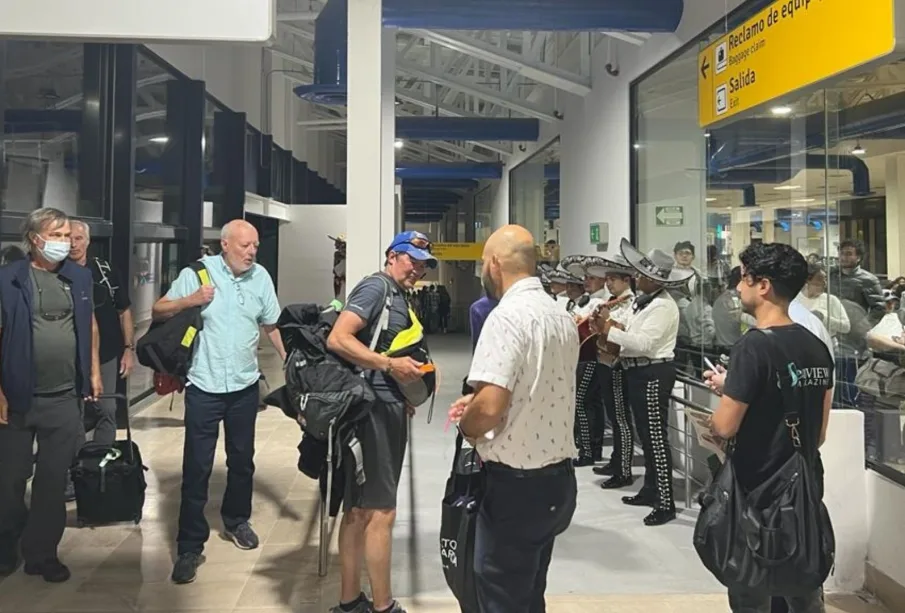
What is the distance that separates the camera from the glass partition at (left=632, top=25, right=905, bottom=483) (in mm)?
3812

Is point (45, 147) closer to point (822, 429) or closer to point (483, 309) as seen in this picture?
point (483, 309)

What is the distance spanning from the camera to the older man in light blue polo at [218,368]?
130 inches

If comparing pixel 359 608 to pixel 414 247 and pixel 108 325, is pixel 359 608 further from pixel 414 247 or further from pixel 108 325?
pixel 108 325

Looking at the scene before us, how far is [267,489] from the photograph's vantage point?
15.4ft

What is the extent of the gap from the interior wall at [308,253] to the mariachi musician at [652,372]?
7.57 meters

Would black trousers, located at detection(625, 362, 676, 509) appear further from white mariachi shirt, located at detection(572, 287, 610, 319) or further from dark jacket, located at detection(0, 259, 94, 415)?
dark jacket, located at detection(0, 259, 94, 415)

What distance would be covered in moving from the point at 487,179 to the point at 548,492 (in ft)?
45.4

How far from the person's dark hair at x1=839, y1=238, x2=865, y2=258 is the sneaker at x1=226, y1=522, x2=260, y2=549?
3634 mm

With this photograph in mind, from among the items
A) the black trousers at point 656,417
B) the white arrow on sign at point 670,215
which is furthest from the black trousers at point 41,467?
the white arrow on sign at point 670,215

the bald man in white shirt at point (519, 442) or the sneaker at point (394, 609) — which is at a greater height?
the bald man in white shirt at point (519, 442)

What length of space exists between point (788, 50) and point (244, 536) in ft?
11.0

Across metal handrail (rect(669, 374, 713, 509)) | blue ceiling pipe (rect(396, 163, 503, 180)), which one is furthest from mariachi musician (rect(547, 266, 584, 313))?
blue ceiling pipe (rect(396, 163, 503, 180))

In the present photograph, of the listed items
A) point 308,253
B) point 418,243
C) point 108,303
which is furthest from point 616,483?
point 308,253

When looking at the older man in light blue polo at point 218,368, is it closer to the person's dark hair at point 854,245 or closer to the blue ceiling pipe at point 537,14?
the blue ceiling pipe at point 537,14
